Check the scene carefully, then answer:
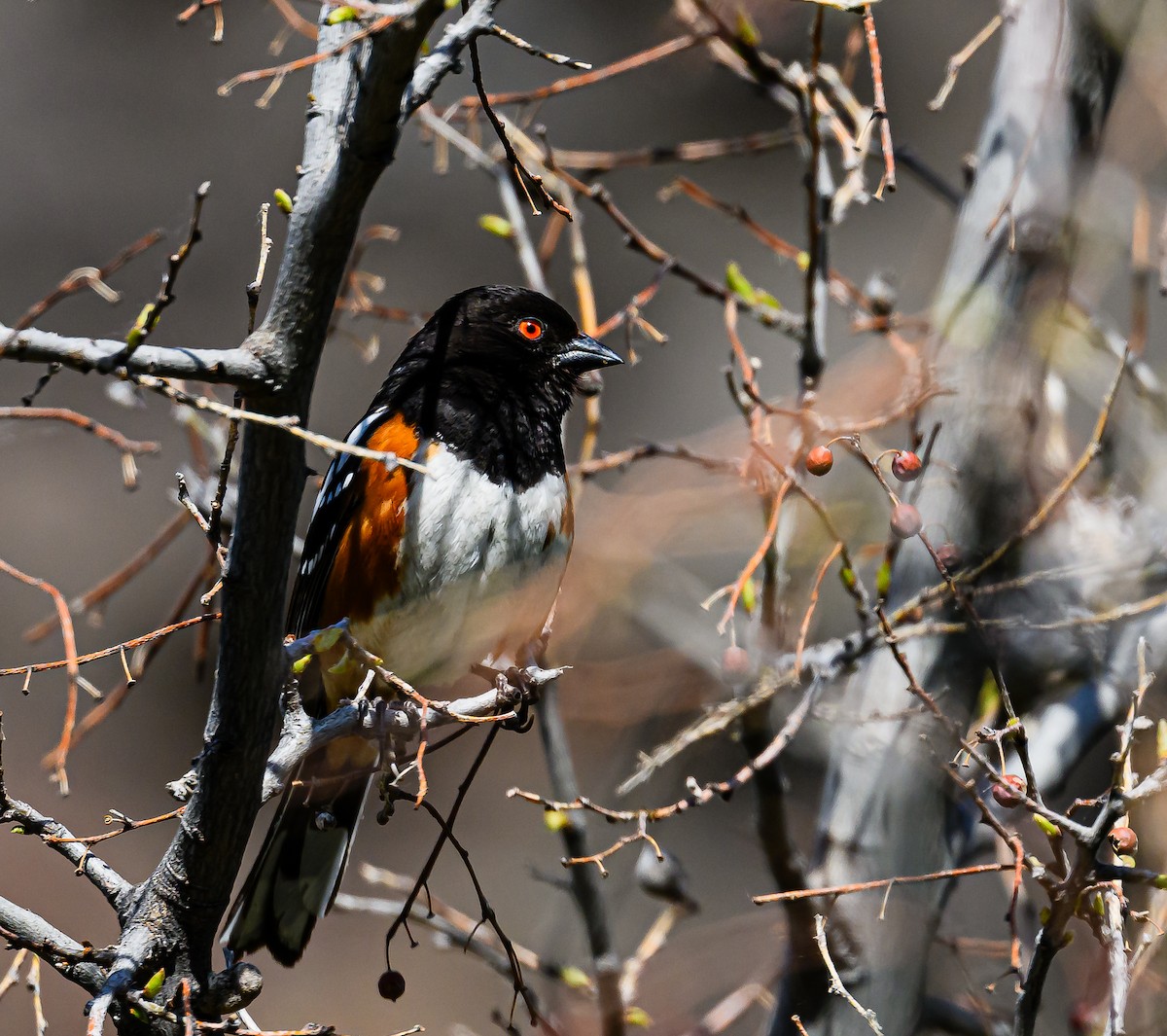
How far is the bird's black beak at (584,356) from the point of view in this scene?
268 cm

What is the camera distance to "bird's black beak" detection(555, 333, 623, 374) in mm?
2684

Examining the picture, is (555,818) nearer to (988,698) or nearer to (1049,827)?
(988,698)

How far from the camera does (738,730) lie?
230 cm

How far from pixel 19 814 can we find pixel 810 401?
55.2 inches

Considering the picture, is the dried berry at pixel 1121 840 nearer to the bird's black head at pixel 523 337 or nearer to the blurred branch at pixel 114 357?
the blurred branch at pixel 114 357

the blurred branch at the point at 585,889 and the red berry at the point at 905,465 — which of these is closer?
the red berry at the point at 905,465

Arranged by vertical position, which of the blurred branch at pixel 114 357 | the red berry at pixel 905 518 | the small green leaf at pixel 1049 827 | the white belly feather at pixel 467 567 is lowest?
the small green leaf at pixel 1049 827

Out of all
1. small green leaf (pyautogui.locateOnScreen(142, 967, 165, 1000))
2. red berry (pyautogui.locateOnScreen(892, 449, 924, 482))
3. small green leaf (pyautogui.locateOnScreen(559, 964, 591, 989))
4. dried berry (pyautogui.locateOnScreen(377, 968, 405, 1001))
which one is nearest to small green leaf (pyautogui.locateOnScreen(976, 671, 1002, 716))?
red berry (pyautogui.locateOnScreen(892, 449, 924, 482))

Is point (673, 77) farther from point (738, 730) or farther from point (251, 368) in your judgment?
point (251, 368)

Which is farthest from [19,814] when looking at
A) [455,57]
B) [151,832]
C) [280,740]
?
[151,832]

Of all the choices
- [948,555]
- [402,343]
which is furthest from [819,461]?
[402,343]

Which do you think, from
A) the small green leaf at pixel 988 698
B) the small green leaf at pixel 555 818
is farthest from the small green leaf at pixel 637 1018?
the small green leaf at pixel 988 698

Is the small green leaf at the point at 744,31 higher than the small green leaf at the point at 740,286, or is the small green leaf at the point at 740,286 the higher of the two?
the small green leaf at the point at 744,31

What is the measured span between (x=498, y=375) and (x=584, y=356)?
214 mm
